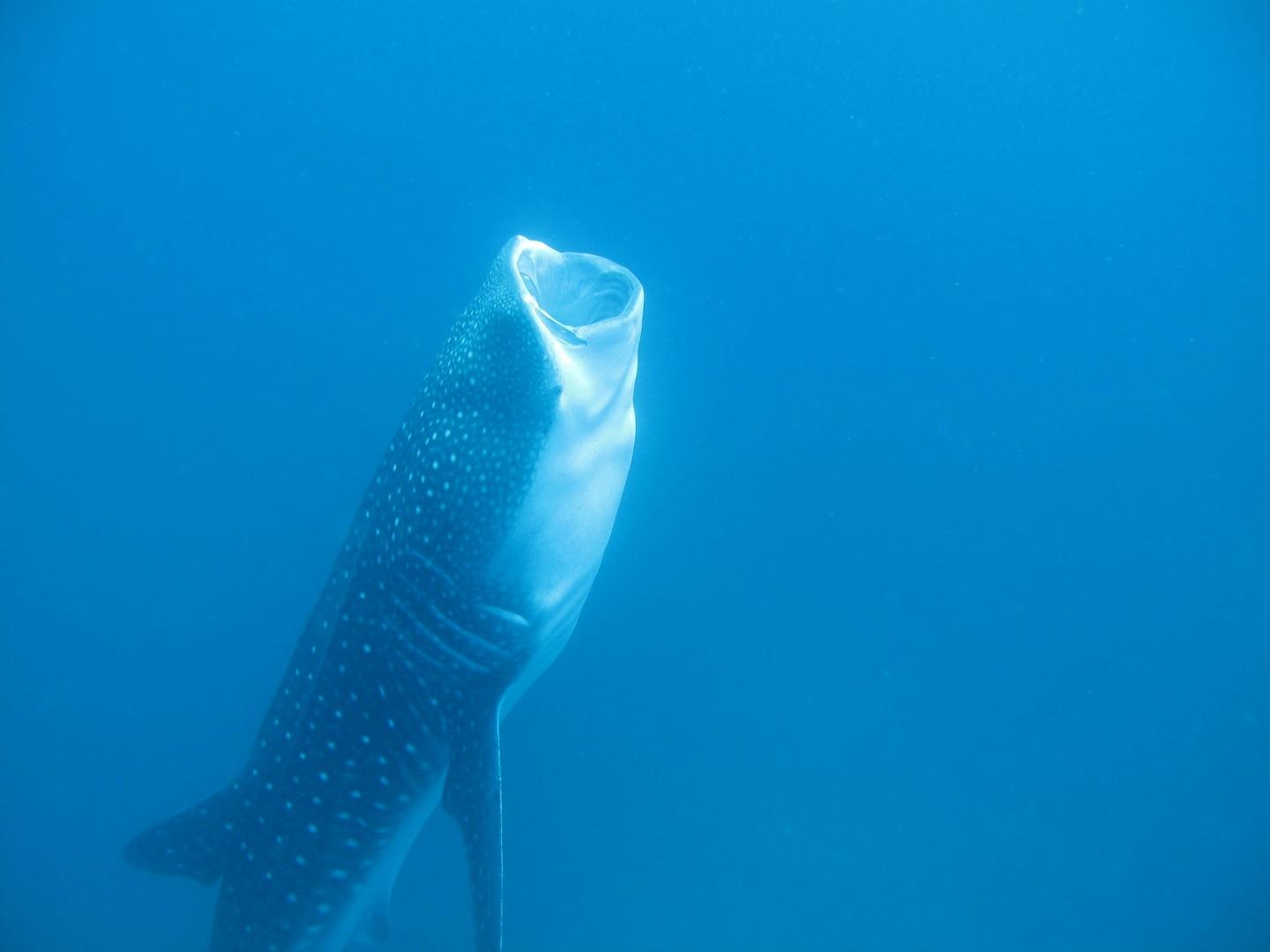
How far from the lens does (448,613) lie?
2.13 m

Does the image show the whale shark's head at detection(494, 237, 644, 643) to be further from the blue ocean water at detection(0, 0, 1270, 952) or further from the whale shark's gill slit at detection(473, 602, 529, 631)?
the blue ocean water at detection(0, 0, 1270, 952)

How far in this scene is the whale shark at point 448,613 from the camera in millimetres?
2049

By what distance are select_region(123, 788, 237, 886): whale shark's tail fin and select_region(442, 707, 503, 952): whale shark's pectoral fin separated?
88 centimetres

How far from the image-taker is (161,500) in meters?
9.24

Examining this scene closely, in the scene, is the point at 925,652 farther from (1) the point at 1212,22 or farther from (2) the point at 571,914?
(1) the point at 1212,22

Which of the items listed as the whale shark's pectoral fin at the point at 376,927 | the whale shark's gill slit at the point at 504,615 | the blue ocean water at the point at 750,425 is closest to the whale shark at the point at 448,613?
the whale shark's gill slit at the point at 504,615

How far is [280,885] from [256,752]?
18.1 inches

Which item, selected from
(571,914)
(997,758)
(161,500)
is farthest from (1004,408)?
(161,500)

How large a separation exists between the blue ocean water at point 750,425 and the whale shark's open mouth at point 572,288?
579 cm

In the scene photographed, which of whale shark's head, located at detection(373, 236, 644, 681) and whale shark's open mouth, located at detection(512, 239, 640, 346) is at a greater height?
whale shark's open mouth, located at detection(512, 239, 640, 346)

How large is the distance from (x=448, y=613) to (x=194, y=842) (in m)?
1.40

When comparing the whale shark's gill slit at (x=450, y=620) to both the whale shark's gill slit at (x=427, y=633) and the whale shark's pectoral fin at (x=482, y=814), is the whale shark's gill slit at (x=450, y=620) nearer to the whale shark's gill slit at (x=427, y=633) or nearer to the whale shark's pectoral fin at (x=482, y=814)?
the whale shark's gill slit at (x=427, y=633)

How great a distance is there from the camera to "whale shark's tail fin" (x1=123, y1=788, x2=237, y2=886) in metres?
2.48

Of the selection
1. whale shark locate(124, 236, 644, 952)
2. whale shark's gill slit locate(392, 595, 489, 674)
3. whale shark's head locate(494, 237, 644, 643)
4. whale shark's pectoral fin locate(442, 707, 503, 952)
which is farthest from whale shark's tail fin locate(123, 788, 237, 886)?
whale shark's head locate(494, 237, 644, 643)
